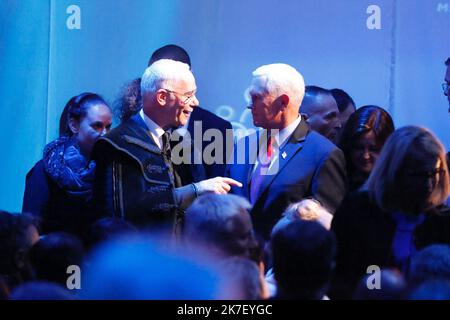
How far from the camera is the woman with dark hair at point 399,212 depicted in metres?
3.31

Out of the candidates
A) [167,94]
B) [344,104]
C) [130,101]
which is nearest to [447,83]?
[344,104]

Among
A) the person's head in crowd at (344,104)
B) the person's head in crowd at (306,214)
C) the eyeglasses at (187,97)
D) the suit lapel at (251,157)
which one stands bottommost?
the person's head in crowd at (306,214)

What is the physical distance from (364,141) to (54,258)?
149 centimetres

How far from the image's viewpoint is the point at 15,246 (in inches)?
131

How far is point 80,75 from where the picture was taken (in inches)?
185

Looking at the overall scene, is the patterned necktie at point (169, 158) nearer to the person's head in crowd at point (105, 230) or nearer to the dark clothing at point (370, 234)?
the person's head in crowd at point (105, 230)

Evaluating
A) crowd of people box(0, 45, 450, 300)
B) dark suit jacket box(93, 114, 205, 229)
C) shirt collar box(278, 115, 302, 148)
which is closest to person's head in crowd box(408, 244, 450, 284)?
crowd of people box(0, 45, 450, 300)

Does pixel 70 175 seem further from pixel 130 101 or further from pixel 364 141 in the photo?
pixel 364 141

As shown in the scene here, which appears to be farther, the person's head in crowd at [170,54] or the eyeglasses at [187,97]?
the person's head in crowd at [170,54]

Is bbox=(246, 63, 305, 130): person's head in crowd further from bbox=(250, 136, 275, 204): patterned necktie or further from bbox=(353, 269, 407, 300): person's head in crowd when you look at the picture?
bbox=(353, 269, 407, 300): person's head in crowd

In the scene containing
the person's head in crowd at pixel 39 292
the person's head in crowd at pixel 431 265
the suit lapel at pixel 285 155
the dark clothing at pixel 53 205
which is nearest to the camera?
the person's head in crowd at pixel 39 292

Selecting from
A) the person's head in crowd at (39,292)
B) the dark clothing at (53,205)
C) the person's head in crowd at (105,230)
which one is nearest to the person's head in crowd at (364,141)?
the person's head in crowd at (105,230)

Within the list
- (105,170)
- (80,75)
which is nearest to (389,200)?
(105,170)

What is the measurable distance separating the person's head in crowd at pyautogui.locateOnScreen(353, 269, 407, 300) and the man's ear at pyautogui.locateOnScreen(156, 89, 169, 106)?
4.16 ft
